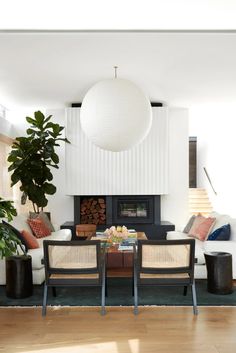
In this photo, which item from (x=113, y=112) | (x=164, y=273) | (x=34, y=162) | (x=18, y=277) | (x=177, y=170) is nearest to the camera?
(x=113, y=112)

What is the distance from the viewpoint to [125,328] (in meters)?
3.51

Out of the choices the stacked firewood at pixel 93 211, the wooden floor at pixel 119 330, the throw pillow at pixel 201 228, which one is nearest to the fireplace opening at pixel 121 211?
the stacked firewood at pixel 93 211

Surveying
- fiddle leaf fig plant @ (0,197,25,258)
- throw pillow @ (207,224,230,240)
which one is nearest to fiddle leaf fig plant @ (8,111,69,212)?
throw pillow @ (207,224,230,240)

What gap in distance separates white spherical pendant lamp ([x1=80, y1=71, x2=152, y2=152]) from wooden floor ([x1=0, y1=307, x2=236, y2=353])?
5.14ft

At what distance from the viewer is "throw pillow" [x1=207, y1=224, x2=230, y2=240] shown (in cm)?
520

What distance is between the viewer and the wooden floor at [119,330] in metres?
3.10

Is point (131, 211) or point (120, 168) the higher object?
point (120, 168)

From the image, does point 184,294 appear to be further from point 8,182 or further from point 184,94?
point 8,182

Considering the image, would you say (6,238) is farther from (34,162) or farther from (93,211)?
(93,211)

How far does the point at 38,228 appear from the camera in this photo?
632 cm

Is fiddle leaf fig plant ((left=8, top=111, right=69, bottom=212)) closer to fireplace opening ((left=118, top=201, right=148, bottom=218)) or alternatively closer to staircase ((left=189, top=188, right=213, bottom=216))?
fireplace opening ((left=118, top=201, right=148, bottom=218))

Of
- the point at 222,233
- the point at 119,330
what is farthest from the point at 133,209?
the point at 119,330

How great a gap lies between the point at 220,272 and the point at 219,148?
5.74m

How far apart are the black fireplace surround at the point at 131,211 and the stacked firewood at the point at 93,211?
11 centimetres
